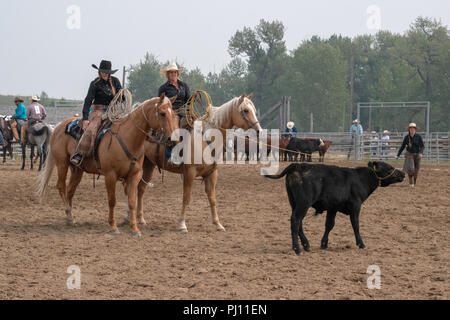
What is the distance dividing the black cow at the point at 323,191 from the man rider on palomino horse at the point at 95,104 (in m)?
2.78

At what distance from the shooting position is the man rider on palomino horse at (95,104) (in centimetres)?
755

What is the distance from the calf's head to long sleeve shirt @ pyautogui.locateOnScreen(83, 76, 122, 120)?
3.93 meters

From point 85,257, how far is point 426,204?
6.97 m

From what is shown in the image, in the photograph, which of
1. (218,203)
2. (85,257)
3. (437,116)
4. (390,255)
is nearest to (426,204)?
(218,203)

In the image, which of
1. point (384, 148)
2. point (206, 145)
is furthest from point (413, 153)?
point (384, 148)

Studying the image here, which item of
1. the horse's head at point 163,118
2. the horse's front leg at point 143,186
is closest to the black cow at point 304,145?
the horse's front leg at point 143,186

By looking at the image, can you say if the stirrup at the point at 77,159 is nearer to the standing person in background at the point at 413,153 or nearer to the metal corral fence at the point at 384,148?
the standing person in background at the point at 413,153

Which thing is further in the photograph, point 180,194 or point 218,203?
point 180,194

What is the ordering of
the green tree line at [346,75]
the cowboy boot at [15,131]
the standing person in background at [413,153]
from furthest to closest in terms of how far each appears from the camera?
the green tree line at [346,75] < the cowboy boot at [15,131] < the standing person in background at [413,153]

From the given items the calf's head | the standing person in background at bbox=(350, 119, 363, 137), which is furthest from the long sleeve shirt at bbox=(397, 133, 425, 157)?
the standing person in background at bbox=(350, 119, 363, 137)

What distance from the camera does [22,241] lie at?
6.78 meters

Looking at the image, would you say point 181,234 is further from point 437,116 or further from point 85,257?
point 437,116

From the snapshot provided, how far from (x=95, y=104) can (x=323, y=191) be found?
149 inches

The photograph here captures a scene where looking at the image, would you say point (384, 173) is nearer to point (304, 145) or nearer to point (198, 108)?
point (198, 108)
